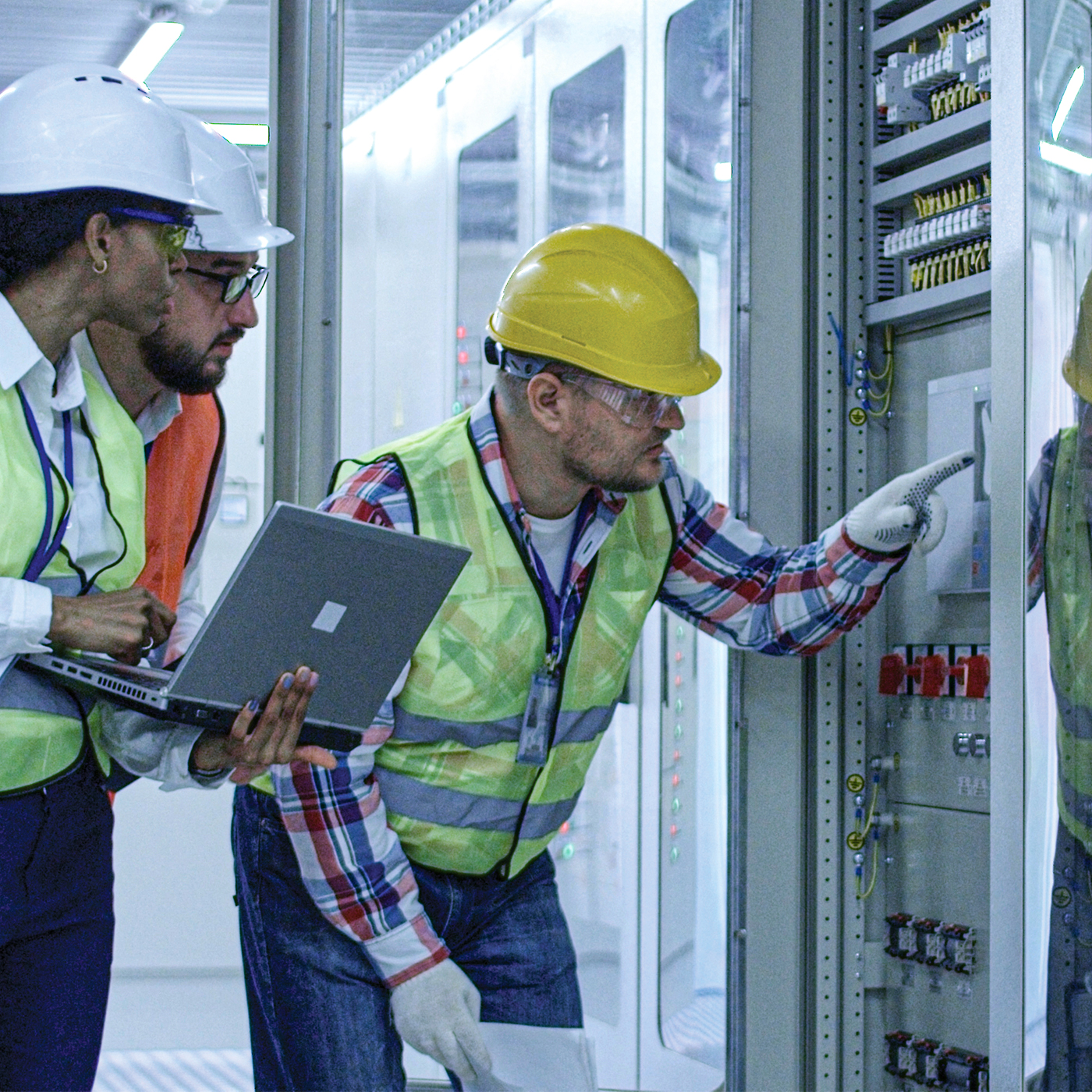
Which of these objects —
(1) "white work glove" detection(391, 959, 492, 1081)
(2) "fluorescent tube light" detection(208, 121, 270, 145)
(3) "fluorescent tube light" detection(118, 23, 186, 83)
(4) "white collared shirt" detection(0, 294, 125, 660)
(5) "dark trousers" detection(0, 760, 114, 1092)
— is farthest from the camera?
(2) "fluorescent tube light" detection(208, 121, 270, 145)

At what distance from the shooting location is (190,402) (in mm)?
2301

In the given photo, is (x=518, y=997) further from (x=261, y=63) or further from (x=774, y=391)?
(x=261, y=63)

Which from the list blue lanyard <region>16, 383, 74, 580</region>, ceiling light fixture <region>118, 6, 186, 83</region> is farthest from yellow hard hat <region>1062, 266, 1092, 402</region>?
ceiling light fixture <region>118, 6, 186, 83</region>

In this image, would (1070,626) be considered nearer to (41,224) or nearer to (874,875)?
(874,875)

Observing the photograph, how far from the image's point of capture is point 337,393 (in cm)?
309

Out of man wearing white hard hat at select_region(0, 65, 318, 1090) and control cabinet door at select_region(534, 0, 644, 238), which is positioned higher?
control cabinet door at select_region(534, 0, 644, 238)

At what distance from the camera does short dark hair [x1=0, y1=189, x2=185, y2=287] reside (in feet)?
6.04

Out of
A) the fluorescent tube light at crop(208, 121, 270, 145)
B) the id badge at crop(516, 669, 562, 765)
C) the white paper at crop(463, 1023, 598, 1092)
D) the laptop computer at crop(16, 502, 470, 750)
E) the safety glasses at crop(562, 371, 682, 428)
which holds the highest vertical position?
the fluorescent tube light at crop(208, 121, 270, 145)

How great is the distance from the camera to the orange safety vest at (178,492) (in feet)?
7.10

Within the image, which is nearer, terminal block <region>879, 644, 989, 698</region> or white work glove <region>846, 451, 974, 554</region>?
white work glove <region>846, 451, 974, 554</region>

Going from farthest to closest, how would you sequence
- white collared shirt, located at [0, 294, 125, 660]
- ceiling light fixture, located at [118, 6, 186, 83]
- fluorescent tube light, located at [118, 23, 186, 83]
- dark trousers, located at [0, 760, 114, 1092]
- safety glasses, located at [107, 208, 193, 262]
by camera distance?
fluorescent tube light, located at [118, 23, 186, 83], ceiling light fixture, located at [118, 6, 186, 83], safety glasses, located at [107, 208, 193, 262], dark trousers, located at [0, 760, 114, 1092], white collared shirt, located at [0, 294, 125, 660]

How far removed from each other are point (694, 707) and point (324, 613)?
60.5 inches

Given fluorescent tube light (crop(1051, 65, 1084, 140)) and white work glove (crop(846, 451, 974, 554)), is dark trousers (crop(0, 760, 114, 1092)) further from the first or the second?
fluorescent tube light (crop(1051, 65, 1084, 140))

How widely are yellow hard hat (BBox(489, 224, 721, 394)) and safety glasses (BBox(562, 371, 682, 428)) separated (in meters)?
0.02
